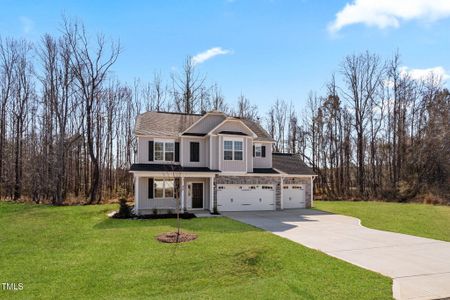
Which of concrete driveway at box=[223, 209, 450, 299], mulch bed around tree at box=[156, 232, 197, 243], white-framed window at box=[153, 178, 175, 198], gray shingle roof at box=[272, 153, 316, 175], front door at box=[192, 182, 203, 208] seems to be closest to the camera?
concrete driveway at box=[223, 209, 450, 299]

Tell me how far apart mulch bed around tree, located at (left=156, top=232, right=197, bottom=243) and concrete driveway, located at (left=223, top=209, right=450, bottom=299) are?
11.8 ft

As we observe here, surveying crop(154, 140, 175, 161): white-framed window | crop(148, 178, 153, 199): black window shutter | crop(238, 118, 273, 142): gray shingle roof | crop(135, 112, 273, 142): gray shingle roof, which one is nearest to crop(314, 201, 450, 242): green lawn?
crop(238, 118, 273, 142): gray shingle roof

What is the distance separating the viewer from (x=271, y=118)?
40.2m

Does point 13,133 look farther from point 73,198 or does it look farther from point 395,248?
point 395,248

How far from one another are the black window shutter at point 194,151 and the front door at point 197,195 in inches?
67.8

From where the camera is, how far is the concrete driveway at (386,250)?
6.60m

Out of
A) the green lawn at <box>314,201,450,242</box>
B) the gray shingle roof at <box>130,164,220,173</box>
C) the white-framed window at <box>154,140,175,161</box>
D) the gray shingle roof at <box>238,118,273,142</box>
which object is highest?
the gray shingle roof at <box>238,118,273,142</box>

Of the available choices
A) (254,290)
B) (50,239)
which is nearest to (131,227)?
(50,239)

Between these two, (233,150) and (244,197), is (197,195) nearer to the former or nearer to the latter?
(244,197)

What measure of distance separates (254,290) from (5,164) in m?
29.7

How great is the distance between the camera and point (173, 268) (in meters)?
7.70

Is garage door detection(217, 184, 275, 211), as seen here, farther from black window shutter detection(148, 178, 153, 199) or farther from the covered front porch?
black window shutter detection(148, 178, 153, 199)

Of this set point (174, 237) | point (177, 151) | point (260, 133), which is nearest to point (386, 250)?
point (174, 237)

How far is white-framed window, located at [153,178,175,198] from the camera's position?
19.4 m
